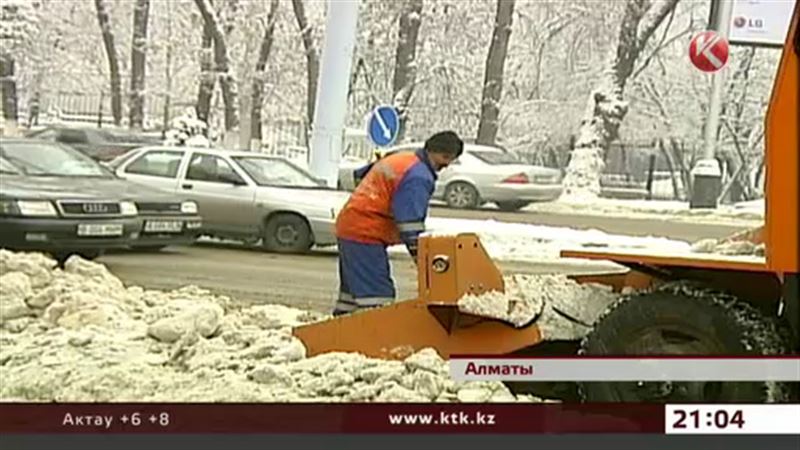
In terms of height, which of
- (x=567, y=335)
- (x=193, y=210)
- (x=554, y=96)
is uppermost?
(x=554, y=96)

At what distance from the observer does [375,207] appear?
3578 mm

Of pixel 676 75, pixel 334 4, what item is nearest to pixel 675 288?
pixel 676 75

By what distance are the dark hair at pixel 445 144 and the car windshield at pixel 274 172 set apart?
0.32m

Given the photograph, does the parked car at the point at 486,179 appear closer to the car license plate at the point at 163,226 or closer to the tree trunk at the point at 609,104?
Answer: the tree trunk at the point at 609,104

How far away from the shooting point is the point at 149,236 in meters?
3.49

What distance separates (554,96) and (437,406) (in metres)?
0.86

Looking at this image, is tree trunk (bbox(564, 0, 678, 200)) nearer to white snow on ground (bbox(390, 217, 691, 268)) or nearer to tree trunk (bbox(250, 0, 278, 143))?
white snow on ground (bbox(390, 217, 691, 268))

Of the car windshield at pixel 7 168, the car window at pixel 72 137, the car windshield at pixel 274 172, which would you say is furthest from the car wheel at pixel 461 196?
the car windshield at pixel 7 168

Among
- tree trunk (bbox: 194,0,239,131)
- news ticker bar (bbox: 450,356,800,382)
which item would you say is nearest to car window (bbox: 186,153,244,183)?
tree trunk (bbox: 194,0,239,131)

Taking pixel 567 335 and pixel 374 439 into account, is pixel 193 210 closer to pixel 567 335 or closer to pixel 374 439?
pixel 374 439

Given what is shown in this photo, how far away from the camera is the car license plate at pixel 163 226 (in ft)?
11.5

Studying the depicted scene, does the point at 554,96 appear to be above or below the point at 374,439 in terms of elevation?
above

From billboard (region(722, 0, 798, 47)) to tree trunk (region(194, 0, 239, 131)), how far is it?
4.20ft

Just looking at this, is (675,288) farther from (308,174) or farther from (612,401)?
(308,174)
